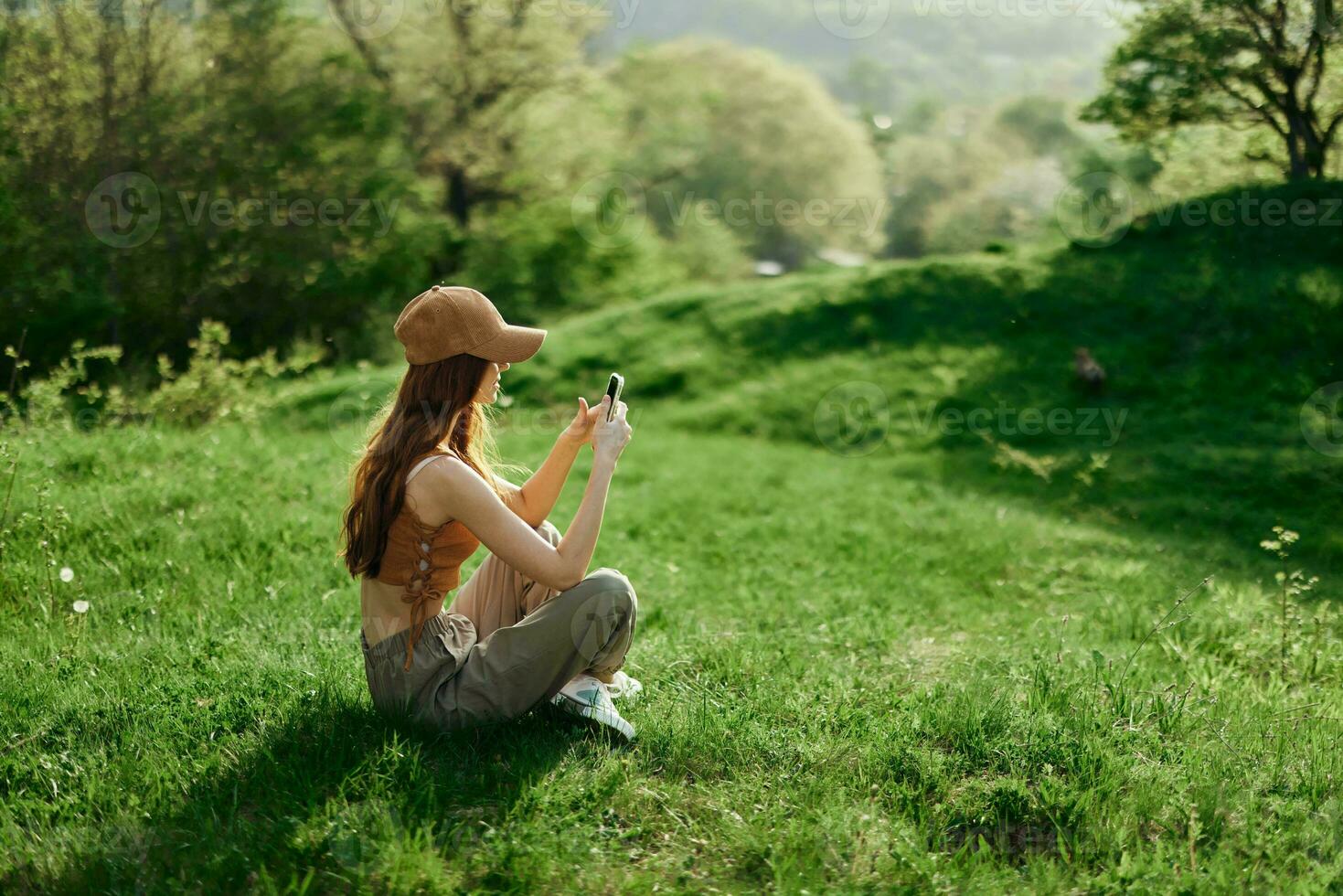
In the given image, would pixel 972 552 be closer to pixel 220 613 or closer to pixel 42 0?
pixel 220 613

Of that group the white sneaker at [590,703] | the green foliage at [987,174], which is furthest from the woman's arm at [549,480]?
the green foliage at [987,174]

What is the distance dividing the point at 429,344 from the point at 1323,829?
11.8ft

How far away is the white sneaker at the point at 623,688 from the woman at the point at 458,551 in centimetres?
28

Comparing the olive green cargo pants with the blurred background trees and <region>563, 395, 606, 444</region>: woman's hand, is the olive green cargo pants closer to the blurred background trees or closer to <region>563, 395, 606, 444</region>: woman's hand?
<region>563, 395, 606, 444</region>: woman's hand

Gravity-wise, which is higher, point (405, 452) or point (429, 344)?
point (429, 344)

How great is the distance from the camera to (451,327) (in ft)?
11.0

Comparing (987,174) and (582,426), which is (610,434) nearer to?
(582,426)

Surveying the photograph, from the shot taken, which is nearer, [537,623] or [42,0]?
[537,623]

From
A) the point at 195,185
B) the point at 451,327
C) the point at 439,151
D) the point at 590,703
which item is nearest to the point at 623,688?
the point at 590,703

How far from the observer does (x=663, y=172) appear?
33.2 meters

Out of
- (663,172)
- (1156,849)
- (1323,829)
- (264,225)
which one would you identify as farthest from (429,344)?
(663,172)

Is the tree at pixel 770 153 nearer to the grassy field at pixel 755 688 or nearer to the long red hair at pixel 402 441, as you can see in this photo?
the grassy field at pixel 755 688

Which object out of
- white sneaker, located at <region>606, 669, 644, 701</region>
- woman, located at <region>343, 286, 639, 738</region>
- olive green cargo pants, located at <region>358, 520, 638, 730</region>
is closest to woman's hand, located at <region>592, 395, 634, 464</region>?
woman, located at <region>343, 286, 639, 738</region>

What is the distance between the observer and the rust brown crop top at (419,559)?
3.37 metres
